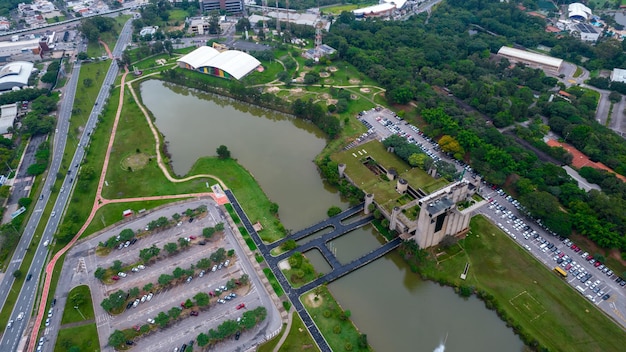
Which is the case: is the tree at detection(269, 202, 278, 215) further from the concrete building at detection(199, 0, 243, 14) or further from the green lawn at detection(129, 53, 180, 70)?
the concrete building at detection(199, 0, 243, 14)

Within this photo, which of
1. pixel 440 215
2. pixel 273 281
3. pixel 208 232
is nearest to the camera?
pixel 273 281

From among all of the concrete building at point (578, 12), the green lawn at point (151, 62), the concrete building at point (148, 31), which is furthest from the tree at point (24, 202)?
the concrete building at point (578, 12)

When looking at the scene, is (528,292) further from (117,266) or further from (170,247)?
(117,266)

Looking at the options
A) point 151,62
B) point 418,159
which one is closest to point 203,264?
point 418,159

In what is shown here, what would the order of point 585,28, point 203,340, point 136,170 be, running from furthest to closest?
point 585,28 → point 136,170 → point 203,340

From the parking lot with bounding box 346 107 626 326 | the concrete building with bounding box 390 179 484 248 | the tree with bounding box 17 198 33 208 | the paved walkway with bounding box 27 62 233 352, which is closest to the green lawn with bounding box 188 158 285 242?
the paved walkway with bounding box 27 62 233 352

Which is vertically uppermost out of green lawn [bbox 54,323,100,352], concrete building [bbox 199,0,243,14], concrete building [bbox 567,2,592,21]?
concrete building [bbox 199,0,243,14]

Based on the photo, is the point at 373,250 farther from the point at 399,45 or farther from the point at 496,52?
the point at 496,52
